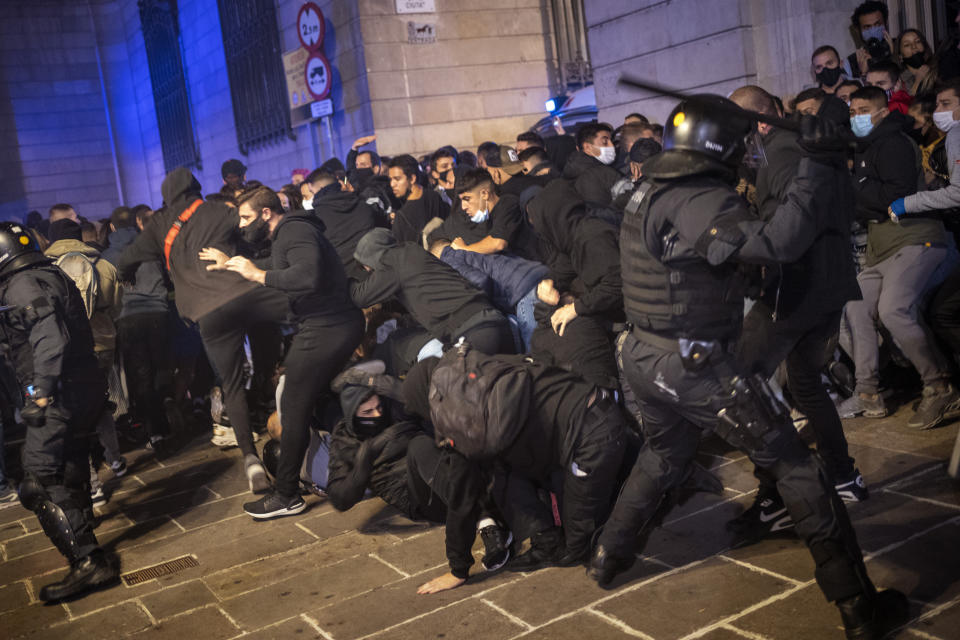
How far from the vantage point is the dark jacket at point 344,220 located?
7309mm

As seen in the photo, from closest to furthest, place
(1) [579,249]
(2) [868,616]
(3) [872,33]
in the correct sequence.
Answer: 1. (2) [868,616]
2. (1) [579,249]
3. (3) [872,33]

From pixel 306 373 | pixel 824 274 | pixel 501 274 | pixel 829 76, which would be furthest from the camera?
pixel 829 76

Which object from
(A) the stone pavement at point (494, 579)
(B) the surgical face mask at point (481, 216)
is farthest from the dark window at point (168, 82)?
(A) the stone pavement at point (494, 579)

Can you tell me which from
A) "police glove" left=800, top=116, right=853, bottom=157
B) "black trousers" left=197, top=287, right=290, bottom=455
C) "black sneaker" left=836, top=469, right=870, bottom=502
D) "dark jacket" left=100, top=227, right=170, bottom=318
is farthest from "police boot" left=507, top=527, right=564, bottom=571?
"dark jacket" left=100, top=227, right=170, bottom=318

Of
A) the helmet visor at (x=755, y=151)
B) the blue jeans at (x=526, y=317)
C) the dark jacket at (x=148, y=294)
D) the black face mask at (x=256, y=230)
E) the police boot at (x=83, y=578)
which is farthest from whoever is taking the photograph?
the dark jacket at (x=148, y=294)

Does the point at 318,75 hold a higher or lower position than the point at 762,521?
higher

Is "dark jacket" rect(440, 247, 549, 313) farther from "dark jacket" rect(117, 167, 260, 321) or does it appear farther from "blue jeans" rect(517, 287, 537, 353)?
"dark jacket" rect(117, 167, 260, 321)

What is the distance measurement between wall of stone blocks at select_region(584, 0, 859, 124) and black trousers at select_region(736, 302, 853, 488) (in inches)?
212

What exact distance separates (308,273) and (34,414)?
1.77 metres

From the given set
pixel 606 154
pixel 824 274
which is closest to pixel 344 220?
pixel 606 154

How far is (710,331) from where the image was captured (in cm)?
356

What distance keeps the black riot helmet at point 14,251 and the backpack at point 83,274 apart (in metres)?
2.24

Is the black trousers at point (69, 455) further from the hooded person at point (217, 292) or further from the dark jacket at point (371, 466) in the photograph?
the dark jacket at point (371, 466)

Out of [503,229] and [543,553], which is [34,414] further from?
[503,229]
